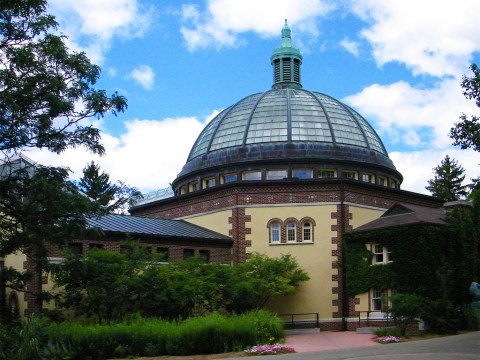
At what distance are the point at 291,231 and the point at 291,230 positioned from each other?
0.06m

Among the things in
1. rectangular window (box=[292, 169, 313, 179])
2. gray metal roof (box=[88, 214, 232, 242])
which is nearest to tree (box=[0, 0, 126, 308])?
gray metal roof (box=[88, 214, 232, 242])

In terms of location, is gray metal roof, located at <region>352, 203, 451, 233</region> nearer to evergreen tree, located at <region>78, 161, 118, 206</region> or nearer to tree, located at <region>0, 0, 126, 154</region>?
tree, located at <region>0, 0, 126, 154</region>

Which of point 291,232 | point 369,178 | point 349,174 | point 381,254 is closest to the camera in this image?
point 381,254

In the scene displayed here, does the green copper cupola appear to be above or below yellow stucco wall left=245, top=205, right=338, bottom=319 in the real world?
above

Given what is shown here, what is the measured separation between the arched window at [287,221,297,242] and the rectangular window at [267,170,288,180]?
14.0 ft

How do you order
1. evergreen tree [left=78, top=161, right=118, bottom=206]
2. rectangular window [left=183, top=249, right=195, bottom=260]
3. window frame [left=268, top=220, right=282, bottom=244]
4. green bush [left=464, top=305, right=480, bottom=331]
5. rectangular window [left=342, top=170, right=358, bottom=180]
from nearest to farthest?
green bush [left=464, top=305, right=480, bottom=331], rectangular window [left=183, top=249, right=195, bottom=260], window frame [left=268, top=220, right=282, bottom=244], rectangular window [left=342, top=170, right=358, bottom=180], evergreen tree [left=78, top=161, right=118, bottom=206]

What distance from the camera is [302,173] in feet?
164

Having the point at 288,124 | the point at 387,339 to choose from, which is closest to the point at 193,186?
the point at 288,124

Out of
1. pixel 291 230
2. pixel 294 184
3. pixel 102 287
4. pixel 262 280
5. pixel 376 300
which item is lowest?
pixel 376 300

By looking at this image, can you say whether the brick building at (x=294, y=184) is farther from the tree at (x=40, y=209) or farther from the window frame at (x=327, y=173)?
the tree at (x=40, y=209)

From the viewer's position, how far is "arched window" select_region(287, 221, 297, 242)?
A: 46656 mm

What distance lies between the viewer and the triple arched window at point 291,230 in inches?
1831

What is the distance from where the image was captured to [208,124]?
57.5 metres

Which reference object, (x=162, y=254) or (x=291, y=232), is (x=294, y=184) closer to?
(x=291, y=232)
